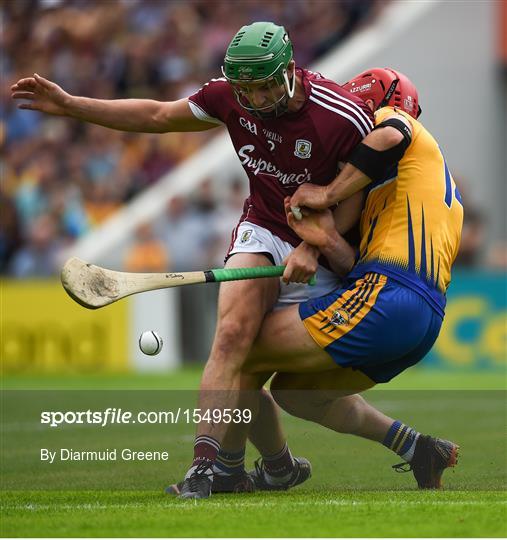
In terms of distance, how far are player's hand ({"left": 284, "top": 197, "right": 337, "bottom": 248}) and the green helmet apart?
0.66 m

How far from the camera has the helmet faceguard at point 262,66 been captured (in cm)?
566

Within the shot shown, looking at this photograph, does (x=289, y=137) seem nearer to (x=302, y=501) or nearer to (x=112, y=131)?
(x=302, y=501)

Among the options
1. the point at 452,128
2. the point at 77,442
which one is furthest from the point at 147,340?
the point at 452,128

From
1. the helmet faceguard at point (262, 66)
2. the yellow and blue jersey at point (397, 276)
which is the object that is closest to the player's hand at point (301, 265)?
the yellow and blue jersey at point (397, 276)

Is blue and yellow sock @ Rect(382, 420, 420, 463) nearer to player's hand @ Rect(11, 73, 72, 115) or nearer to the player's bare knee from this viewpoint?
the player's bare knee

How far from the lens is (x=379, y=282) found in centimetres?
591

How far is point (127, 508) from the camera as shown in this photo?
5273 millimetres

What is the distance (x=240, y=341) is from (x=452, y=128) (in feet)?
41.4

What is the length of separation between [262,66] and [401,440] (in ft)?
6.68

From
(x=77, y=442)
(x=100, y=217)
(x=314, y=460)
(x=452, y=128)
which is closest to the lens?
(x=314, y=460)

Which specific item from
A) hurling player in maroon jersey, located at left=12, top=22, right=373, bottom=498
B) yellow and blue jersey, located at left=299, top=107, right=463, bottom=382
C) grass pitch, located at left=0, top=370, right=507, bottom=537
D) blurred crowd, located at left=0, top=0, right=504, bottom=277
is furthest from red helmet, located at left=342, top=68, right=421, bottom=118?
blurred crowd, located at left=0, top=0, right=504, bottom=277

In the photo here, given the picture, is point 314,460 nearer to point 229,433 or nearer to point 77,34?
point 229,433

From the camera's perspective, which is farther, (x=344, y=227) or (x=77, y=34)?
(x=77, y=34)

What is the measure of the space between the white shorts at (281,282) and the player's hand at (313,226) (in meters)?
0.25
